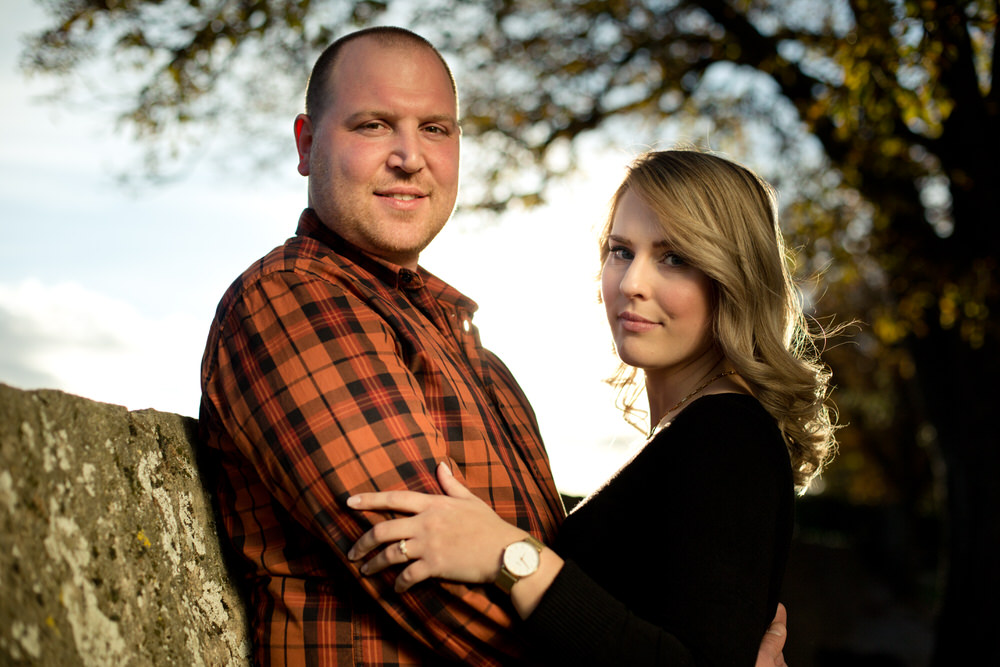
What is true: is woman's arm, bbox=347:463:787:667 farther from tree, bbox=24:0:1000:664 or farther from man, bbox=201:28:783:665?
tree, bbox=24:0:1000:664

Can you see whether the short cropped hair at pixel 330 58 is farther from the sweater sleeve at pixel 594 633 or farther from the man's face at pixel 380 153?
the sweater sleeve at pixel 594 633

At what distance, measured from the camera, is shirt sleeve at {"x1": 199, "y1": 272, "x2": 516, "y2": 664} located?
67.9 inches

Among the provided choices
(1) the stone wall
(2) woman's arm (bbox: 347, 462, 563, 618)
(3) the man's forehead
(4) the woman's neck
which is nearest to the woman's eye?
(4) the woman's neck

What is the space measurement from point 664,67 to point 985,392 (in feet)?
13.4

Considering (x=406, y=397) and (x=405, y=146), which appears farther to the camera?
(x=405, y=146)

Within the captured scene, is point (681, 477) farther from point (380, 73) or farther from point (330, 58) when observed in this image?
point (330, 58)

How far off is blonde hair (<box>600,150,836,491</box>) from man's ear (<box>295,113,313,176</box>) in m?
1.01

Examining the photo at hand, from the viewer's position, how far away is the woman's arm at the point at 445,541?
1.68 m

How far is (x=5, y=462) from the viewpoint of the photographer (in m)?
1.28

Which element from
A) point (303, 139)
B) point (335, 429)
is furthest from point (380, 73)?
point (335, 429)

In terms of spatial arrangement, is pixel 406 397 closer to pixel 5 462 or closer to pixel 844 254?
pixel 5 462

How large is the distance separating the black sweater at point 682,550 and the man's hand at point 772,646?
12 centimetres

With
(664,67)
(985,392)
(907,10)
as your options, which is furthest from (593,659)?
(664,67)

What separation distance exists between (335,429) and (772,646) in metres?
1.34
